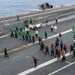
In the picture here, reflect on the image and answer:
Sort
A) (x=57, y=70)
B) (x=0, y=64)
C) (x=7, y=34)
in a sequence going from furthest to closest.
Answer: (x=7, y=34), (x=0, y=64), (x=57, y=70)

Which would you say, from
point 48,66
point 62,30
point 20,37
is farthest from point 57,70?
point 62,30

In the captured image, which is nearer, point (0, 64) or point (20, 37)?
point (0, 64)

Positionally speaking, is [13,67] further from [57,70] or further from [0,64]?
[57,70]

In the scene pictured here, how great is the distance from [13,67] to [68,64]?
7.13 meters

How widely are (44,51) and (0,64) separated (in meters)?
7.13

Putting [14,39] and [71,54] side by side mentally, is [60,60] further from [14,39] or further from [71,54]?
[14,39]

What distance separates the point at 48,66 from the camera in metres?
29.5

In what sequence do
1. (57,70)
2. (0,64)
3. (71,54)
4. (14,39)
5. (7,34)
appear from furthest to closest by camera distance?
(7,34) < (14,39) < (71,54) < (0,64) < (57,70)

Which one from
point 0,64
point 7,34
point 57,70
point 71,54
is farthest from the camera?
point 7,34

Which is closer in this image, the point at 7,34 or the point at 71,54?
the point at 71,54

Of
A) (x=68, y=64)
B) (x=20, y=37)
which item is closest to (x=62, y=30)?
(x=20, y=37)

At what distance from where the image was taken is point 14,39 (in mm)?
41438

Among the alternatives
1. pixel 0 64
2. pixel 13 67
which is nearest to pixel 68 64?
pixel 13 67

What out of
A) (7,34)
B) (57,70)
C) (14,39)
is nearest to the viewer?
(57,70)
